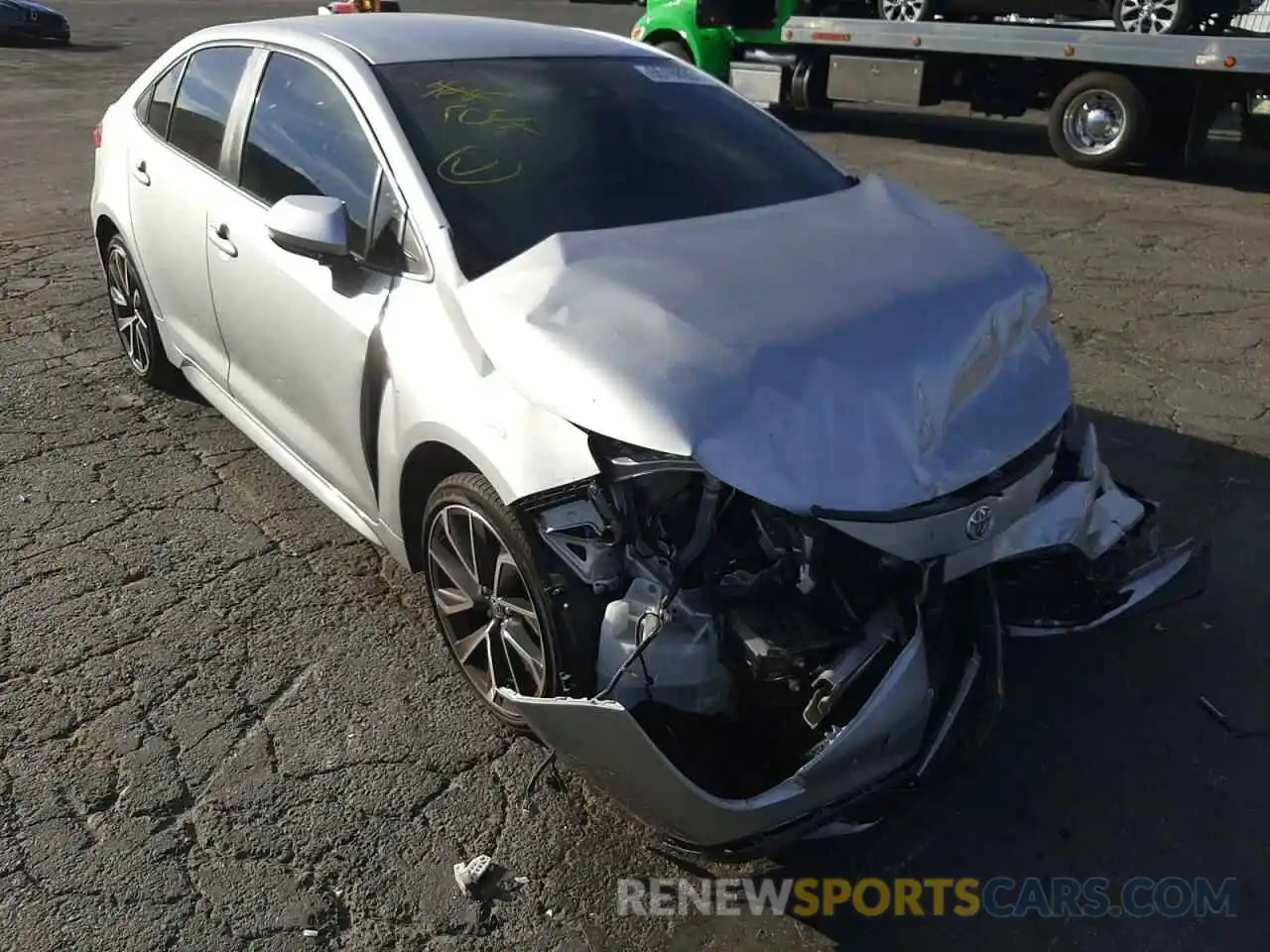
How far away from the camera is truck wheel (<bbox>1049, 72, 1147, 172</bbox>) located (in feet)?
32.3

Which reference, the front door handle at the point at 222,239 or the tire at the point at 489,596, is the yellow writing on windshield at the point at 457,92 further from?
the tire at the point at 489,596

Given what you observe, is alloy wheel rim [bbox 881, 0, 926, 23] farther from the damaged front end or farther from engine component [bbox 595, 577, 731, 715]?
engine component [bbox 595, 577, 731, 715]

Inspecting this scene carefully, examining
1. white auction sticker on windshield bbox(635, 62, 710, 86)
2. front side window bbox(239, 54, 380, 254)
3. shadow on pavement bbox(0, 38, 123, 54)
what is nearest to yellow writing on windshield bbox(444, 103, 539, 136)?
front side window bbox(239, 54, 380, 254)


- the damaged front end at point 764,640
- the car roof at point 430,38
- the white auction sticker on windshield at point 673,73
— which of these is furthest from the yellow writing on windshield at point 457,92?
the damaged front end at point 764,640

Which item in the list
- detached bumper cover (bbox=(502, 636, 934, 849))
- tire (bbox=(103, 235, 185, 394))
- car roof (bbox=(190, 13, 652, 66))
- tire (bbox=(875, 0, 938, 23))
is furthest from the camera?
tire (bbox=(875, 0, 938, 23))

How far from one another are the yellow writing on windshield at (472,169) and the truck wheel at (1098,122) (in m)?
8.40

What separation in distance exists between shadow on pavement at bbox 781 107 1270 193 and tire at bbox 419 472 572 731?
9.03 meters

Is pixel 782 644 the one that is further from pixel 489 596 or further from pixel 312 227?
pixel 312 227

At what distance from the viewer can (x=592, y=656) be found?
104 inches

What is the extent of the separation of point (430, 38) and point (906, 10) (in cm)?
929

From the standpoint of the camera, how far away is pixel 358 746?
309 cm

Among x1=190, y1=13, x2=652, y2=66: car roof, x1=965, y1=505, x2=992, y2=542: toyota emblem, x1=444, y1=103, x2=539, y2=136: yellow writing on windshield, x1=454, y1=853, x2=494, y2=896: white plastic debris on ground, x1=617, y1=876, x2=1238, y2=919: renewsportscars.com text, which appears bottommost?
x1=617, y1=876, x2=1238, y2=919: renewsportscars.com text

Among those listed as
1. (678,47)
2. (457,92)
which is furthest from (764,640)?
(678,47)

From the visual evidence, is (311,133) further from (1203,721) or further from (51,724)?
(1203,721)
